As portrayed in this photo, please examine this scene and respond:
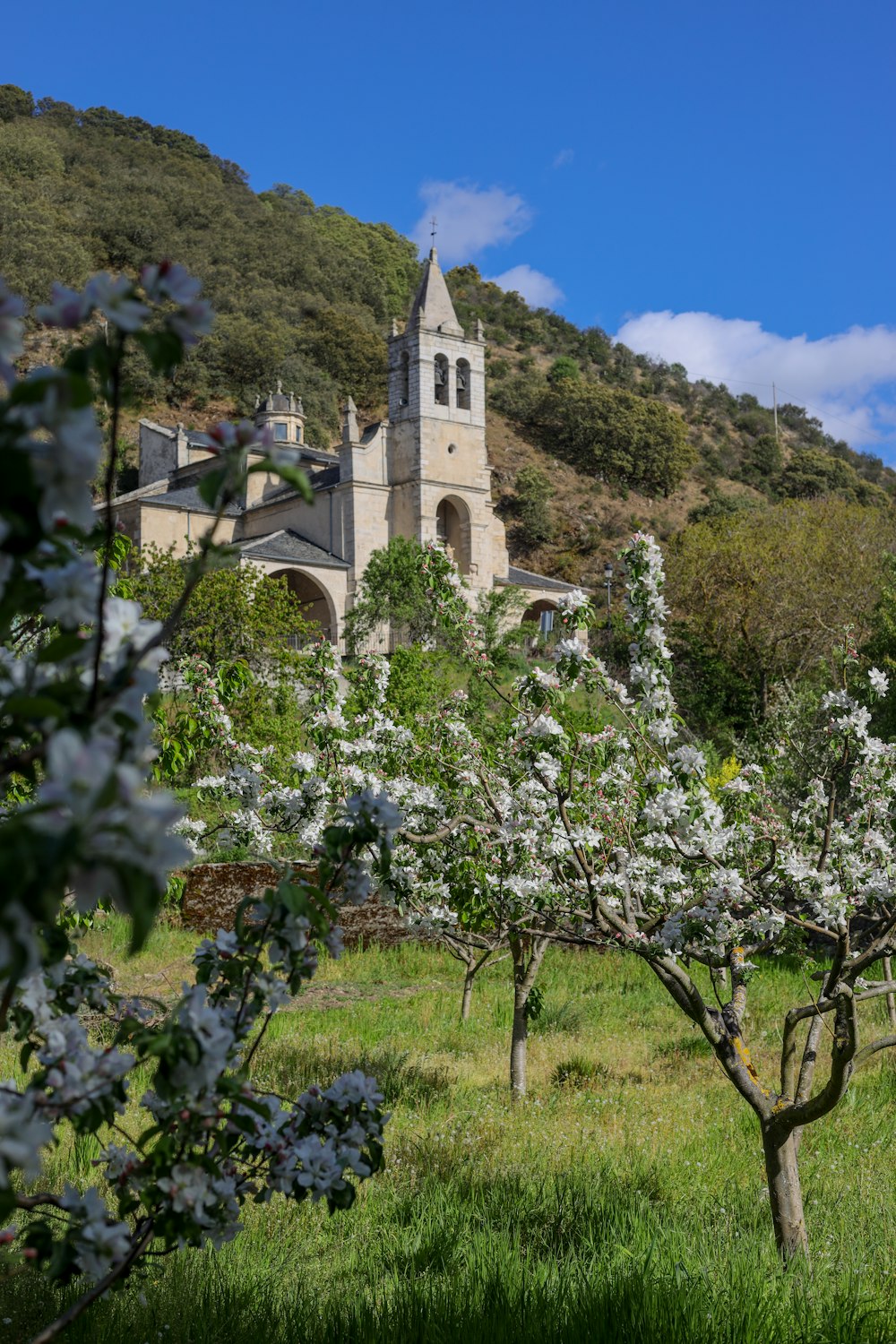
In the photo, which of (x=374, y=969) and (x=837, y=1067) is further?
(x=374, y=969)

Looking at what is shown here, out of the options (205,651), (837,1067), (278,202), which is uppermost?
(278,202)

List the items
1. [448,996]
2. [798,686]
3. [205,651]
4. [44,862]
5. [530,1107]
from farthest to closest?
1. [798,686]
2. [205,651]
3. [448,996]
4. [530,1107]
5. [44,862]

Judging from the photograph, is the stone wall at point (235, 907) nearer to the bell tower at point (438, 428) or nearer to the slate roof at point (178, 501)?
the slate roof at point (178, 501)

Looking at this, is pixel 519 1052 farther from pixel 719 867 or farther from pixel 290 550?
pixel 290 550

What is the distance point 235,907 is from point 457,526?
101ft

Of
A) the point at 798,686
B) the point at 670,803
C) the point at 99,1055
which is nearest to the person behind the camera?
the point at 99,1055

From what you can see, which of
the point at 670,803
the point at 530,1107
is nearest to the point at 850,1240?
the point at 670,803

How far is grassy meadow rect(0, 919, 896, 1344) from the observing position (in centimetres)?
428

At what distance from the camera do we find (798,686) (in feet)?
97.5

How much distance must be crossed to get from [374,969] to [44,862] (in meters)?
14.3

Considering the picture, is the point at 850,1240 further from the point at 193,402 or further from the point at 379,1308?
the point at 193,402

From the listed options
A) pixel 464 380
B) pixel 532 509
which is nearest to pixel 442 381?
pixel 464 380

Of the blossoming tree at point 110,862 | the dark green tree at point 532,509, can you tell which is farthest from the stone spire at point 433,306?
the blossoming tree at point 110,862

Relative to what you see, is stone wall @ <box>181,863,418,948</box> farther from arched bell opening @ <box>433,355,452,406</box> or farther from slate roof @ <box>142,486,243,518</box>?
arched bell opening @ <box>433,355,452,406</box>
